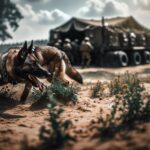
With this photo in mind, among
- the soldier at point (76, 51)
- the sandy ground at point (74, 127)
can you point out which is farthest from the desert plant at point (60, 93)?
the soldier at point (76, 51)

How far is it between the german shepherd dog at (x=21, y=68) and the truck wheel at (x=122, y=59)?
13302 mm

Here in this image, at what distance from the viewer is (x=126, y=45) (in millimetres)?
21938

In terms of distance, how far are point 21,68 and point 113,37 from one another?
1434 centimetres

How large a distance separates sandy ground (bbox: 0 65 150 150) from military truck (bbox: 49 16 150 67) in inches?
462

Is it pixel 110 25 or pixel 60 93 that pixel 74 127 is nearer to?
pixel 60 93

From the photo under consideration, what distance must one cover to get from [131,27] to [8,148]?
21076mm

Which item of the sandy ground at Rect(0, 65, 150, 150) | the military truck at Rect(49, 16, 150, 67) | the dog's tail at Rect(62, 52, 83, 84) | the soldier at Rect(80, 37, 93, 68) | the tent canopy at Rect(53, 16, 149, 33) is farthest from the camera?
the tent canopy at Rect(53, 16, 149, 33)

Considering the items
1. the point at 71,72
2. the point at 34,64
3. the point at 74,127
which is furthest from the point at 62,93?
the point at 71,72

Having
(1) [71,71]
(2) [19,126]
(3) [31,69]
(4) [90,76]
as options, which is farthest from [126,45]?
(2) [19,126]

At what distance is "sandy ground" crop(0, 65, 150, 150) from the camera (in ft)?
11.7

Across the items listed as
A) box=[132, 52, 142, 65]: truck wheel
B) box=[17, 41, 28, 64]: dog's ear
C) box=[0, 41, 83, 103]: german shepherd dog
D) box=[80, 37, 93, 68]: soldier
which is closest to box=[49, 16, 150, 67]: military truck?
box=[132, 52, 142, 65]: truck wheel

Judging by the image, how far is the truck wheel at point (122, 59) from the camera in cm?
2041

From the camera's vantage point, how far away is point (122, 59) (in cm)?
2106

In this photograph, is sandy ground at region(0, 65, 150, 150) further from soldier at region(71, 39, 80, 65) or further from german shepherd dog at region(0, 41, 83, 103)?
soldier at region(71, 39, 80, 65)
